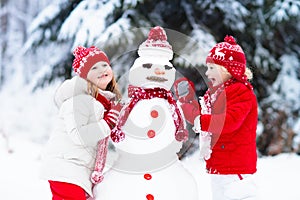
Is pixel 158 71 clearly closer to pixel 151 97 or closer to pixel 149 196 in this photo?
pixel 151 97

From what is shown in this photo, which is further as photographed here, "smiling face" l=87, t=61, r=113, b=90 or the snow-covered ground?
the snow-covered ground

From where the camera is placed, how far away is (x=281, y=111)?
466 centimetres

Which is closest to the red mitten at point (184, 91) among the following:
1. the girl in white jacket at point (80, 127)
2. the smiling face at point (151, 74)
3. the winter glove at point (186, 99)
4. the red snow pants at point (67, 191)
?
the winter glove at point (186, 99)

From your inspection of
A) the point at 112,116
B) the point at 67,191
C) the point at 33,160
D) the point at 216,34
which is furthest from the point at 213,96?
the point at 33,160

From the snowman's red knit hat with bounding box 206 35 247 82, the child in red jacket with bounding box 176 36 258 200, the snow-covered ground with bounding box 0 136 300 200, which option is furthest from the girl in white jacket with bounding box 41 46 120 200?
the snow-covered ground with bounding box 0 136 300 200

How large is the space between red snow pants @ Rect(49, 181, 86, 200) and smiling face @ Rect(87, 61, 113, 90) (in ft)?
1.59

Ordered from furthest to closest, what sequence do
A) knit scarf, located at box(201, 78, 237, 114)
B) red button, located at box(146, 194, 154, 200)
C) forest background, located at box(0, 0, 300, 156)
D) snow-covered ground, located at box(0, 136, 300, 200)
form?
forest background, located at box(0, 0, 300, 156) → snow-covered ground, located at box(0, 136, 300, 200) → knit scarf, located at box(201, 78, 237, 114) → red button, located at box(146, 194, 154, 200)

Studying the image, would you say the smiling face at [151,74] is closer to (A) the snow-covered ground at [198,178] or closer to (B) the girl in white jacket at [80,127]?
(B) the girl in white jacket at [80,127]

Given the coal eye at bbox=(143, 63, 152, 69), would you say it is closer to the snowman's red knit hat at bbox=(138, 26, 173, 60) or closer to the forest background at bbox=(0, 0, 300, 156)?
the snowman's red knit hat at bbox=(138, 26, 173, 60)

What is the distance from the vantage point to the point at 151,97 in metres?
1.93

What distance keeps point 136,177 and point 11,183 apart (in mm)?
1962

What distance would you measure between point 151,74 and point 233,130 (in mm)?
472

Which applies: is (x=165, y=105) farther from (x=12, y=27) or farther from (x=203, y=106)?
(x=12, y=27)

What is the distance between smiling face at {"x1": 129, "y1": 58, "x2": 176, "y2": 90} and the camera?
1.91 meters
